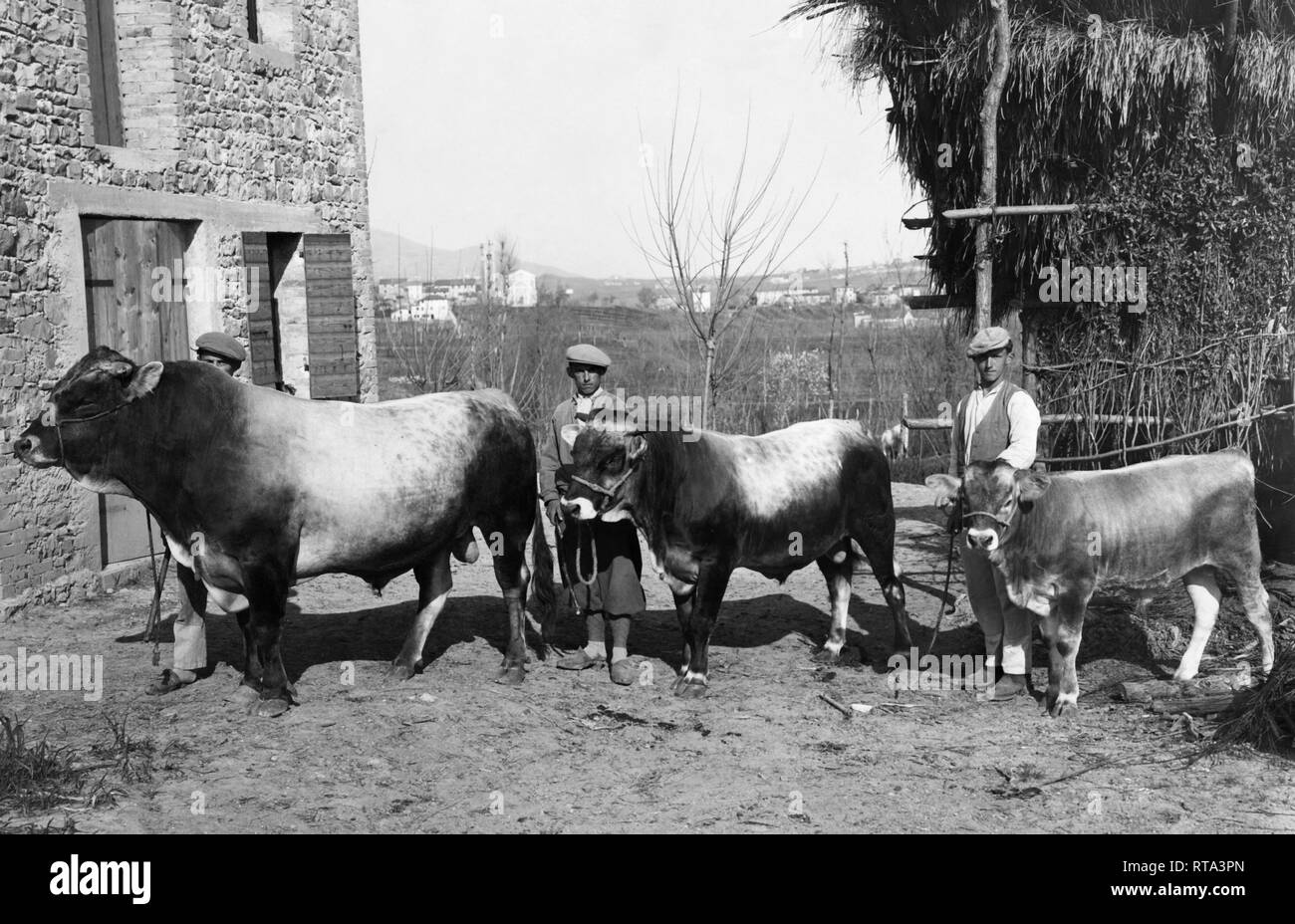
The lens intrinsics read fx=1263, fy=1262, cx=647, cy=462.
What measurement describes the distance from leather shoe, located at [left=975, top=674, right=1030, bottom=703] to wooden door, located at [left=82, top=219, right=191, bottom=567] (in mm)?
6064

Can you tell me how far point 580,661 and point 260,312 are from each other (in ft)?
17.6

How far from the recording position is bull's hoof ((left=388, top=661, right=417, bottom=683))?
7.06 metres

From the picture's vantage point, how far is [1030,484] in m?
6.30

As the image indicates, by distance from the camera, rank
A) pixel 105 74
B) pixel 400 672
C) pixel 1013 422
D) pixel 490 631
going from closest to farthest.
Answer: pixel 1013 422, pixel 400 672, pixel 490 631, pixel 105 74

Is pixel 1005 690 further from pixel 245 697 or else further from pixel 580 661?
pixel 245 697

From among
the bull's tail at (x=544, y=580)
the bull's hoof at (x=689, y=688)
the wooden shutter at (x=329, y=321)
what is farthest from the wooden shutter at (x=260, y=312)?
the bull's hoof at (x=689, y=688)

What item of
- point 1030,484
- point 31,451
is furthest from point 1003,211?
point 31,451

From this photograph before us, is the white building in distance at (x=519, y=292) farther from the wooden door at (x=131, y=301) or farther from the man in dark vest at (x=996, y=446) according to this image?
the man in dark vest at (x=996, y=446)

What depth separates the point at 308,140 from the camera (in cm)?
1166

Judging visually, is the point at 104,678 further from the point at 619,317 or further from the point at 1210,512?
the point at 619,317

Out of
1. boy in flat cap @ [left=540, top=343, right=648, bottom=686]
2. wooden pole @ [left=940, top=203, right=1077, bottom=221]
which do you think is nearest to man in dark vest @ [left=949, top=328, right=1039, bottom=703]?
wooden pole @ [left=940, top=203, right=1077, bottom=221]

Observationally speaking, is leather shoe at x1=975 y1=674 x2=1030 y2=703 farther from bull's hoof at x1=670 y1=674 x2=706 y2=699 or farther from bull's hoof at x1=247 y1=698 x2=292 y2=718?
bull's hoof at x1=247 y1=698 x2=292 y2=718

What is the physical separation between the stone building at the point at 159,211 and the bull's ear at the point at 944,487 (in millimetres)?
6140
